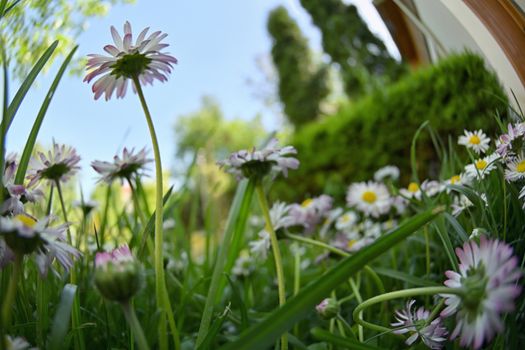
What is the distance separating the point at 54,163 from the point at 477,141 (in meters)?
0.46

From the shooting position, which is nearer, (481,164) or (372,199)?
(481,164)

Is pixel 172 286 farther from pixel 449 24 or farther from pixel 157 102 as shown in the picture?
pixel 449 24

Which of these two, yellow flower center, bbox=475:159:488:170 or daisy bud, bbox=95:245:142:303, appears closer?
daisy bud, bbox=95:245:142:303

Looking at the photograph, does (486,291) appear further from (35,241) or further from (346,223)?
(346,223)

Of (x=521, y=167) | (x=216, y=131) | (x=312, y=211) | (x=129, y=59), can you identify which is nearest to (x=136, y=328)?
(x=129, y=59)

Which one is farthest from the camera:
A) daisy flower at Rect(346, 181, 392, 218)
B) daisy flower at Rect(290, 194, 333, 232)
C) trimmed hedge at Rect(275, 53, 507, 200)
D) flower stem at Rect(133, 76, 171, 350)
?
daisy flower at Rect(346, 181, 392, 218)

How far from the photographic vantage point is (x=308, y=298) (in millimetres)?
251

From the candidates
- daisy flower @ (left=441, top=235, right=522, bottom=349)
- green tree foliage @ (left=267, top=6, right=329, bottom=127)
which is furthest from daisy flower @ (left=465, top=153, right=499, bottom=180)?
green tree foliage @ (left=267, top=6, right=329, bottom=127)

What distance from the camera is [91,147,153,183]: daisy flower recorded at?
496mm

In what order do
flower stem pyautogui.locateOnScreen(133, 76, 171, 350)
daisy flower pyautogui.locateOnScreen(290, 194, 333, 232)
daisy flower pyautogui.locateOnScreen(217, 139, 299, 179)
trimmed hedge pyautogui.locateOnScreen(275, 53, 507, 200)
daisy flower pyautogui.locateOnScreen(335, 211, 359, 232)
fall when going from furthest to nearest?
daisy flower pyautogui.locateOnScreen(335, 211, 359, 232) → daisy flower pyautogui.locateOnScreen(290, 194, 333, 232) → trimmed hedge pyautogui.locateOnScreen(275, 53, 507, 200) → daisy flower pyautogui.locateOnScreen(217, 139, 299, 179) → flower stem pyautogui.locateOnScreen(133, 76, 171, 350)

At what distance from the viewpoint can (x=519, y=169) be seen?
401 mm

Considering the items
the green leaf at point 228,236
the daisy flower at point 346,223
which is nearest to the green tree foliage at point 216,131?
the daisy flower at point 346,223

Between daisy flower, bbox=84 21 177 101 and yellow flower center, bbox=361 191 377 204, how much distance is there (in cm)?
58

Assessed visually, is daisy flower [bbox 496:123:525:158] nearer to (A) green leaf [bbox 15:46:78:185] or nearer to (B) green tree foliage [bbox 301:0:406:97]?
(A) green leaf [bbox 15:46:78:185]
